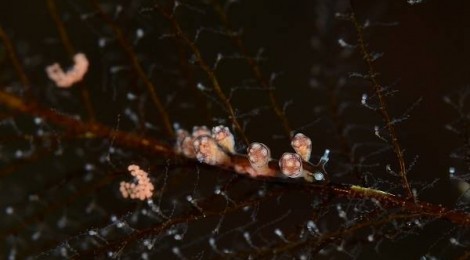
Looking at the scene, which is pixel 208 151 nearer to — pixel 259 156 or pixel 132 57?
pixel 259 156

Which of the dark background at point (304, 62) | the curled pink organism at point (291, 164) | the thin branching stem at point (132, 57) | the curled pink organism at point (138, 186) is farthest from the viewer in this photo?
the dark background at point (304, 62)

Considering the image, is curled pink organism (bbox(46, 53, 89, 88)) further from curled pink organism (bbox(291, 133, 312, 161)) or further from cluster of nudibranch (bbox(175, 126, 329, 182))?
curled pink organism (bbox(291, 133, 312, 161))

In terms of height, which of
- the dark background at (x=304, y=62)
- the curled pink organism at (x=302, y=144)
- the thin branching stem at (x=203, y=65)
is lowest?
the dark background at (x=304, y=62)

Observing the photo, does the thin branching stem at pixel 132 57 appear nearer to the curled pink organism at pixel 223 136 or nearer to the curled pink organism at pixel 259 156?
the curled pink organism at pixel 223 136

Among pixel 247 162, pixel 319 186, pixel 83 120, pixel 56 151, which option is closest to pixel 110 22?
pixel 83 120

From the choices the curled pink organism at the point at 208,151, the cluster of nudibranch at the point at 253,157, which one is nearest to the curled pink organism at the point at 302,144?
the cluster of nudibranch at the point at 253,157

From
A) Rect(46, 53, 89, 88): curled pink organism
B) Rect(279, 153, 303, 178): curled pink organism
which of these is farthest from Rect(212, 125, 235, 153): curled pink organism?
Rect(46, 53, 89, 88): curled pink organism

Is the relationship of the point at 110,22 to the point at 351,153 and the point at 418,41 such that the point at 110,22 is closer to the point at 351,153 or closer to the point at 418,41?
the point at 351,153
